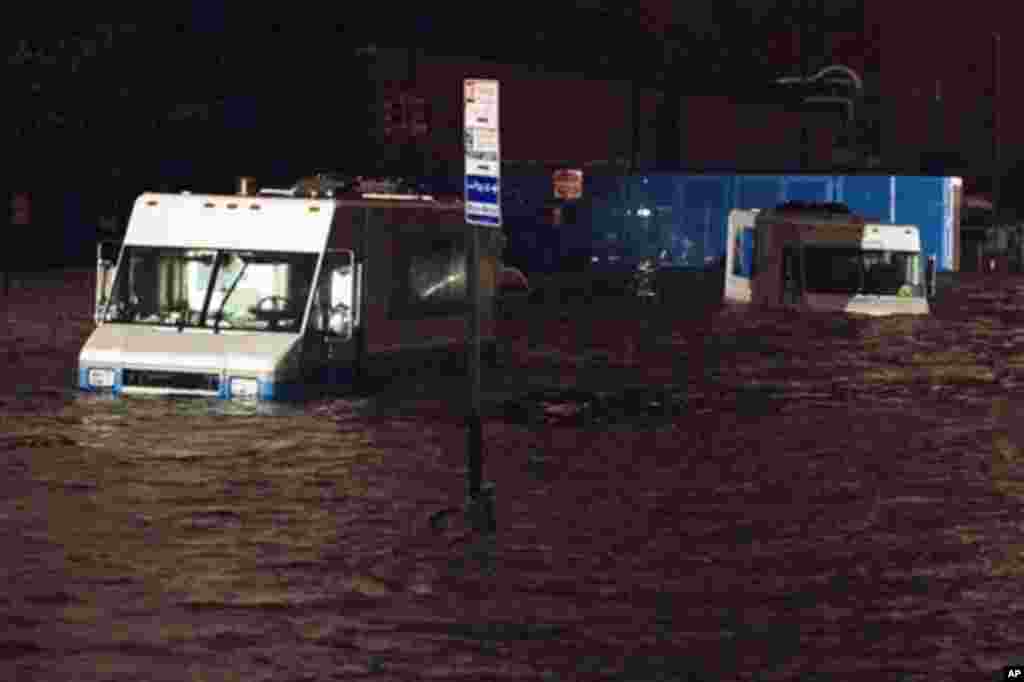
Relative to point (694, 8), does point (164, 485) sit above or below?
below

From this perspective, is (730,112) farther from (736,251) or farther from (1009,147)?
(736,251)

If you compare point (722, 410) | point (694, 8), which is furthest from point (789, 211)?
point (694, 8)

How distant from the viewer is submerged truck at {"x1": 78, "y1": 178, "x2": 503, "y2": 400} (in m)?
27.3

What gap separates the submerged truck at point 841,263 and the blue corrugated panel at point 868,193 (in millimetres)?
21527

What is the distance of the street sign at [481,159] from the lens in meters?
17.7

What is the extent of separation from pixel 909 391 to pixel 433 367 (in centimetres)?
581

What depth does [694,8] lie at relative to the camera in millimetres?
121312

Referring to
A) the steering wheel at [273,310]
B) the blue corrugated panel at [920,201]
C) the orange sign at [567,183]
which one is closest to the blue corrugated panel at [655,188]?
the orange sign at [567,183]

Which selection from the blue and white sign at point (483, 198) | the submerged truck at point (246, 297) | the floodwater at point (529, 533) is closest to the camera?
the floodwater at point (529, 533)

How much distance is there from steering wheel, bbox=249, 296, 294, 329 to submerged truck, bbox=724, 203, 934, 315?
23.9 m

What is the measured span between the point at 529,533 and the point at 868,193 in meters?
59.4

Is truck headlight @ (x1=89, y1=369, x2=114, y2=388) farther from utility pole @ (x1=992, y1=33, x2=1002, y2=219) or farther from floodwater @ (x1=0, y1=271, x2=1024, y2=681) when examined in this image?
utility pole @ (x1=992, y1=33, x2=1002, y2=219)

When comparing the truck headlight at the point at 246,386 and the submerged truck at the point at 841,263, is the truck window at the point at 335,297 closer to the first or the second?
the truck headlight at the point at 246,386

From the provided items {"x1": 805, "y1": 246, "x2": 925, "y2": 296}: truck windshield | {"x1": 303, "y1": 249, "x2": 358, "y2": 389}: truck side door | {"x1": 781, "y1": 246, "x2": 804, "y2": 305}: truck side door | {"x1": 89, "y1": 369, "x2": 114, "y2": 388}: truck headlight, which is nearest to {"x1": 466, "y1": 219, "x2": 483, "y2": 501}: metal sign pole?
{"x1": 303, "y1": 249, "x2": 358, "y2": 389}: truck side door
